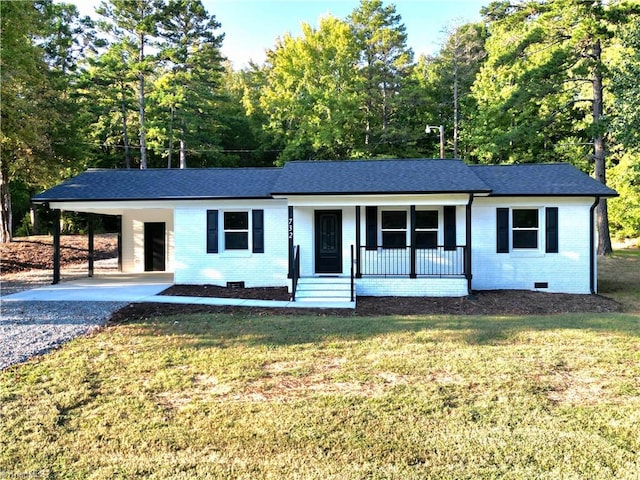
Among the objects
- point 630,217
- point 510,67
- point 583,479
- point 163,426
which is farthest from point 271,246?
point 630,217

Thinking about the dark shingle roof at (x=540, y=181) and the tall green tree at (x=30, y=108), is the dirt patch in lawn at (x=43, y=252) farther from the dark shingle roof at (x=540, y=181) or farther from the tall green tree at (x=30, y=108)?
the dark shingle roof at (x=540, y=181)

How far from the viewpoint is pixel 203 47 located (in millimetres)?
33375

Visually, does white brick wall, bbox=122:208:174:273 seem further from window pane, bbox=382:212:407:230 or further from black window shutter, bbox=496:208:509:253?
black window shutter, bbox=496:208:509:253

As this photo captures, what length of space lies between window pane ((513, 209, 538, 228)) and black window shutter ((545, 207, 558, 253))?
1.19ft

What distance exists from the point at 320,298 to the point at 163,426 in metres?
7.63

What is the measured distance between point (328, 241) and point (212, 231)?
11.5ft

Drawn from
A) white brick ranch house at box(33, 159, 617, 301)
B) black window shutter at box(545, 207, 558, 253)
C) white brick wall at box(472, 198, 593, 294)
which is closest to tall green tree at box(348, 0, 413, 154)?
white brick ranch house at box(33, 159, 617, 301)

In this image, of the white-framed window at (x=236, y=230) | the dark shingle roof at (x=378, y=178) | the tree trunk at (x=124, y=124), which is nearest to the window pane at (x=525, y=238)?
the dark shingle roof at (x=378, y=178)

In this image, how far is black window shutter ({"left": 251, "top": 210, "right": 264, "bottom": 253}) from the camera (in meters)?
13.9

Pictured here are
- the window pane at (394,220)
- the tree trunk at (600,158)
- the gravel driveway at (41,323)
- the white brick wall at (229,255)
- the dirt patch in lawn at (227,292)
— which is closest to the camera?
the gravel driveway at (41,323)

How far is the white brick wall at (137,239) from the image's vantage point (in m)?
16.8

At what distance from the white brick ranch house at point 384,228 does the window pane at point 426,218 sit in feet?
0.10

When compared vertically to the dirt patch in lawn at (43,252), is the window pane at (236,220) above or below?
above

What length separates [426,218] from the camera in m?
13.5
